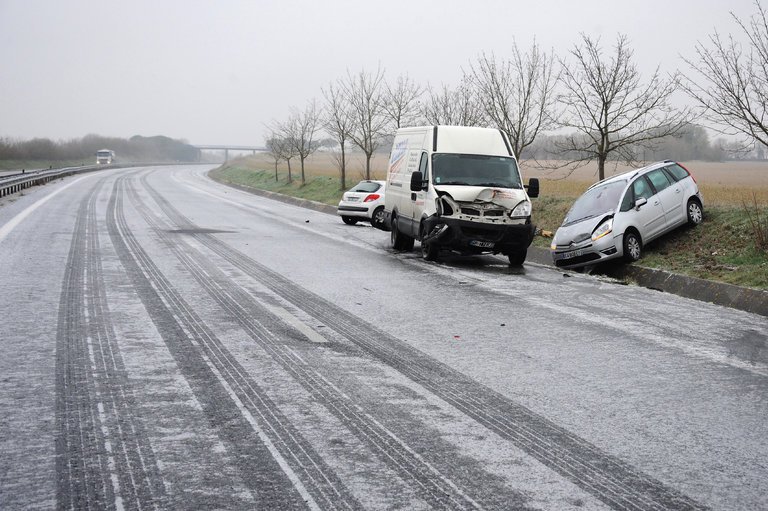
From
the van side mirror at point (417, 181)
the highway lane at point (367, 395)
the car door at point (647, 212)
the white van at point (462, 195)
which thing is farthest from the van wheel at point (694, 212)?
the van side mirror at point (417, 181)

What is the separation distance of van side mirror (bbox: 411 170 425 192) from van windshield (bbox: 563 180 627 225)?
3012mm

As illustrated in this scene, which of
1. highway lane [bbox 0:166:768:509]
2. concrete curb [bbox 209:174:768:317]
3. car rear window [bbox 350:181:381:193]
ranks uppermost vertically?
car rear window [bbox 350:181:381:193]

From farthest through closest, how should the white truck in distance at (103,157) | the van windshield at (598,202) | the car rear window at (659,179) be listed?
the white truck in distance at (103,157), the car rear window at (659,179), the van windshield at (598,202)

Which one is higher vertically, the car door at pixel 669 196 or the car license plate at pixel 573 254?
the car door at pixel 669 196

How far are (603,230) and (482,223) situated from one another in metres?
2.14

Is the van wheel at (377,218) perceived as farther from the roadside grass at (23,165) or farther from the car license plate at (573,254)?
the roadside grass at (23,165)

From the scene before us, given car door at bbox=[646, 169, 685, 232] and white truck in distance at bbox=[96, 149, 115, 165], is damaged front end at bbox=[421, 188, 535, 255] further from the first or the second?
white truck in distance at bbox=[96, 149, 115, 165]

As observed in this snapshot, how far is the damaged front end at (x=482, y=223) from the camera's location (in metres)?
13.9

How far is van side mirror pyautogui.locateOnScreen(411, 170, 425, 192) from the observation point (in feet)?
47.0

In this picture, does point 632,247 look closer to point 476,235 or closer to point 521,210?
point 521,210

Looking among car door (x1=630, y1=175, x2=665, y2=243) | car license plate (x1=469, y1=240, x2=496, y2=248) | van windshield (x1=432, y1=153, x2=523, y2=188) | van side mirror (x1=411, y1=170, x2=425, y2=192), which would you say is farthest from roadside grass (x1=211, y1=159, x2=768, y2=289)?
van side mirror (x1=411, y1=170, x2=425, y2=192)

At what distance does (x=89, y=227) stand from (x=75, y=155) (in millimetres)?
113731

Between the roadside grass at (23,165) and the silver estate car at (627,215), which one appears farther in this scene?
the roadside grass at (23,165)

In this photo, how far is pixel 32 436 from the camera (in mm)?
4465
